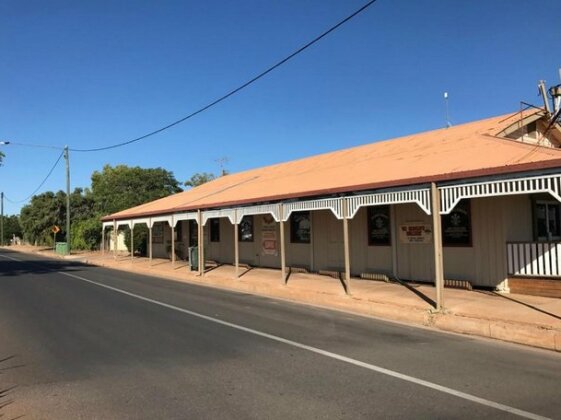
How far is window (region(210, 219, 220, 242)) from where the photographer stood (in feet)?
88.6

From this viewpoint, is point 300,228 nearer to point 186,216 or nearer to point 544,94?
point 186,216

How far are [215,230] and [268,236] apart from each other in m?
5.31

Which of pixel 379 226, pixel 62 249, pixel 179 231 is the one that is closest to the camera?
pixel 379 226

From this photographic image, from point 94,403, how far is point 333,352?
3633 mm

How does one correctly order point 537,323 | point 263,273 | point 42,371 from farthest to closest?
1. point 263,273
2. point 537,323
3. point 42,371

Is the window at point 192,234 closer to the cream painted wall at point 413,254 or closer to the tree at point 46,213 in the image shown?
the cream painted wall at point 413,254

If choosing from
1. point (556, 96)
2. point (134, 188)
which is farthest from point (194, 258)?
point (134, 188)

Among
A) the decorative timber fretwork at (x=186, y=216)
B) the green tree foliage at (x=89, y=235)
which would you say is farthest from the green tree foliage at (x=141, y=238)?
the green tree foliage at (x=89, y=235)

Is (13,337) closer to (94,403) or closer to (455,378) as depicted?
(94,403)

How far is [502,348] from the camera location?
8.41 metres

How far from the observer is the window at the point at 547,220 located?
13.7 metres

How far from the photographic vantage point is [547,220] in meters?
14.0

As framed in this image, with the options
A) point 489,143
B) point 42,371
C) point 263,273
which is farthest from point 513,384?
point 263,273

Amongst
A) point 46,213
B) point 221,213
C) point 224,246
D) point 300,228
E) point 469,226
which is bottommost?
point 224,246
